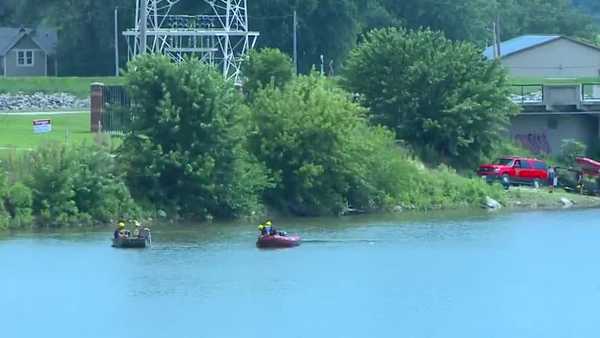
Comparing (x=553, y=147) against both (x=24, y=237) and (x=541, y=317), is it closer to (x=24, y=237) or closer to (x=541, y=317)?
(x=24, y=237)

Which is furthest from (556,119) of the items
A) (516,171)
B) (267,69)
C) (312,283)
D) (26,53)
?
(26,53)

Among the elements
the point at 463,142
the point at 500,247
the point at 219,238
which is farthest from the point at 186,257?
the point at 463,142

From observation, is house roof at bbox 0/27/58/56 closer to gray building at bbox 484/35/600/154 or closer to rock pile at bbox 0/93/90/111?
rock pile at bbox 0/93/90/111

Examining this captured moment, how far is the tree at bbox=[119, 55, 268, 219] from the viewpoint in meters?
72.2

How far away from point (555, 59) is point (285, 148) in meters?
53.8

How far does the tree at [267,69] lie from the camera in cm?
8325

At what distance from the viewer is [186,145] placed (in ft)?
239

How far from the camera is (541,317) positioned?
175 feet

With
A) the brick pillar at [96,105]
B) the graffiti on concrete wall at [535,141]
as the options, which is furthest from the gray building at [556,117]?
the brick pillar at [96,105]

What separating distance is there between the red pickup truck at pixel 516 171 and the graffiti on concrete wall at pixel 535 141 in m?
7.75

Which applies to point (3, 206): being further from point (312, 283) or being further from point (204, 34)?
point (204, 34)

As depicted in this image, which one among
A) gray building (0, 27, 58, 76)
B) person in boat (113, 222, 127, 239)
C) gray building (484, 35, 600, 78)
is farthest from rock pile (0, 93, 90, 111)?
person in boat (113, 222, 127, 239)

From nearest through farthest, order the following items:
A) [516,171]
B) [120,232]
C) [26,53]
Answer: [120,232], [516,171], [26,53]

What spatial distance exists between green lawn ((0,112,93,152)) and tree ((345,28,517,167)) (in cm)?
1281
